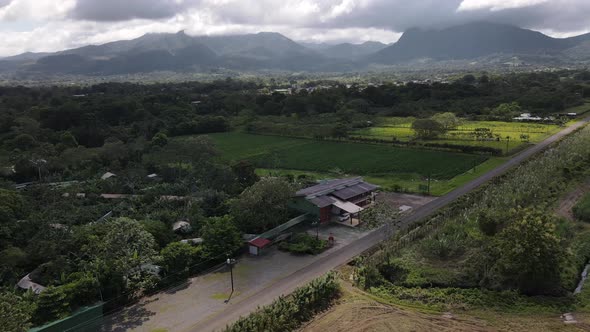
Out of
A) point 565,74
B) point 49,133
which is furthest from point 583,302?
point 565,74

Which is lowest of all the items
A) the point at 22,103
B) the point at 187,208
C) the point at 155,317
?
the point at 155,317

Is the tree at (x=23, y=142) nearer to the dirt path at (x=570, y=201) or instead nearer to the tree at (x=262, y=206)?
the tree at (x=262, y=206)

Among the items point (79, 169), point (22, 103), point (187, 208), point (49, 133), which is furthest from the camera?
point (22, 103)

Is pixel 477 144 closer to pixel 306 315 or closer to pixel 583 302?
pixel 583 302

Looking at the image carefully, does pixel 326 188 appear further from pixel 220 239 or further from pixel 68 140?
pixel 68 140

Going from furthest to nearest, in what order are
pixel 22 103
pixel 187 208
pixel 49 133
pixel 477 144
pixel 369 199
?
→ 1. pixel 22 103
2. pixel 49 133
3. pixel 477 144
4. pixel 369 199
5. pixel 187 208

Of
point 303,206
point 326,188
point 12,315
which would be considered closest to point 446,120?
point 326,188
